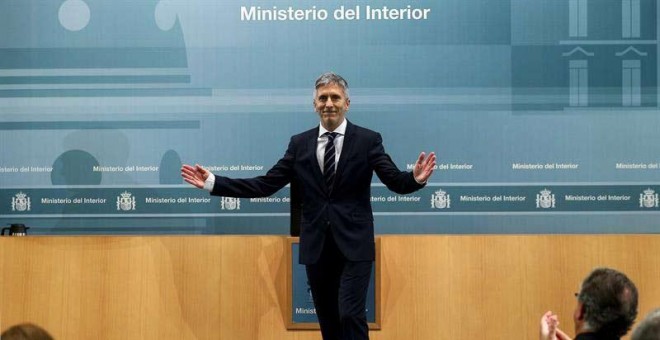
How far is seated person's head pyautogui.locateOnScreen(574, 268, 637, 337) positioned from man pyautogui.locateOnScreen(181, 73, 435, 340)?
177 cm

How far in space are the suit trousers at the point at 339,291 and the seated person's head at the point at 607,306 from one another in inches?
71.8

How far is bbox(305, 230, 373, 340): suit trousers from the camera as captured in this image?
427 cm

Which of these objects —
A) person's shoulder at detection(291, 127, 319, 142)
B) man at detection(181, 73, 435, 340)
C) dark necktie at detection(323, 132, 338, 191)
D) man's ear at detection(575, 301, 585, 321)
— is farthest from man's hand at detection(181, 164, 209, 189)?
man's ear at detection(575, 301, 585, 321)

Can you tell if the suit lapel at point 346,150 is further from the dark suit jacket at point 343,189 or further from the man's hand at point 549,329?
the man's hand at point 549,329

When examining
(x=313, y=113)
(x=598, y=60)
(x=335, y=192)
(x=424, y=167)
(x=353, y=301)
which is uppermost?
(x=598, y=60)

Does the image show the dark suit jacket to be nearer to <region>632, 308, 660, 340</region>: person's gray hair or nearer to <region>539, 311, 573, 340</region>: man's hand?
<region>539, 311, 573, 340</region>: man's hand

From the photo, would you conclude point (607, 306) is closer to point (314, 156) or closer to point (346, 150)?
point (346, 150)

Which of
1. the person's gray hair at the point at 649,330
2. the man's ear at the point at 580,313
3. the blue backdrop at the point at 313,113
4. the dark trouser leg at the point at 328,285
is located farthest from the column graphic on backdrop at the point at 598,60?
the person's gray hair at the point at 649,330

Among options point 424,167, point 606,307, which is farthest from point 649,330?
point 424,167

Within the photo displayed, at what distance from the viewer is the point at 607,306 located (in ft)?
8.33

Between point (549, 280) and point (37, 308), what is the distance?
120 inches

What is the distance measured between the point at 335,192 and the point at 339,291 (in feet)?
1.70

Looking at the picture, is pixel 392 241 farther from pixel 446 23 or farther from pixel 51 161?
pixel 51 161

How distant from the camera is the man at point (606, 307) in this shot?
99.2 inches
